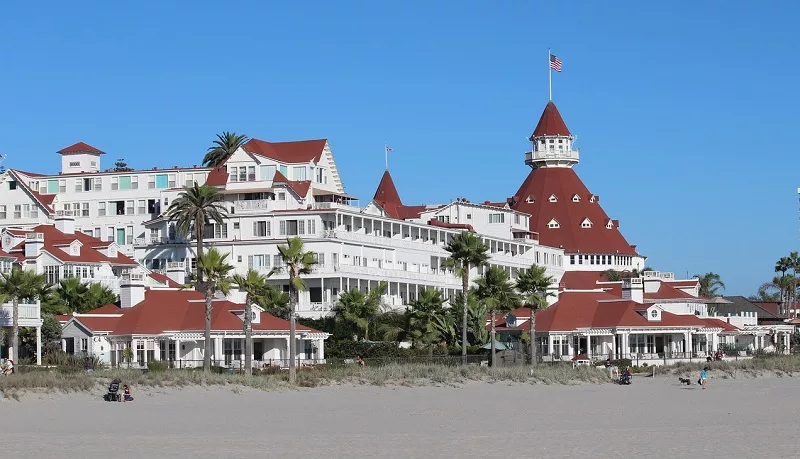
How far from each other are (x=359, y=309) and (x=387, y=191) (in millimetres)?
41277

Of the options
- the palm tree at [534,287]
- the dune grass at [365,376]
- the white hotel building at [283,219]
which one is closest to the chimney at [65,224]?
the white hotel building at [283,219]

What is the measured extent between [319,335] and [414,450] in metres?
42.3

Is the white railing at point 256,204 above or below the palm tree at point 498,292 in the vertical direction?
above

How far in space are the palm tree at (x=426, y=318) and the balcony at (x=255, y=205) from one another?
57.6ft

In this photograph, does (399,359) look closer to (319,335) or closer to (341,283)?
(319,335)

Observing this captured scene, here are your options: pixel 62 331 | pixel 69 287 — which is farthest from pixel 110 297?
pixel 62 331

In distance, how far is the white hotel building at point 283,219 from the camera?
3807 inches

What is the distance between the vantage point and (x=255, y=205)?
9881 cm

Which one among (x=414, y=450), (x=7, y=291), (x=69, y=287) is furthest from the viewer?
(x=69, y=287)

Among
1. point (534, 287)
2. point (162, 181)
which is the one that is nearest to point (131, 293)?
point (534, 287)

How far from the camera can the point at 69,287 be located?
79500 mm

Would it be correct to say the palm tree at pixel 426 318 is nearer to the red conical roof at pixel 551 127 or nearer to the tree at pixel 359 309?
the tree at pixel 359 309

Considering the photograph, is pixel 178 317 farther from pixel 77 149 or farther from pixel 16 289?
pixel 77 149

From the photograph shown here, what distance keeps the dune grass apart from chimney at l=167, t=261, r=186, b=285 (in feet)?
92.5
